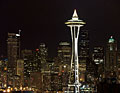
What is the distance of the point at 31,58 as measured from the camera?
84500 millimetres

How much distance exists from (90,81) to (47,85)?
15.4 m

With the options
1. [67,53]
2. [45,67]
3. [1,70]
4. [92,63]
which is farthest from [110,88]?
[1,70]

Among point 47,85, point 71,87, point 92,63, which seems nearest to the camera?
point 71,87

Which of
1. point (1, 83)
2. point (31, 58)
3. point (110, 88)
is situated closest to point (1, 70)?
point (1, 83)

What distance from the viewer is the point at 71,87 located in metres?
47.8

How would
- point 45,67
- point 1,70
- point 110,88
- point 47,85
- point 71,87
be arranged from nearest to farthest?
point 110,88 < point 71,87 < point 47,85 < point 45,67 < point 1,70

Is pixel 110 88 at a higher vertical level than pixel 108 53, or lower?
lower

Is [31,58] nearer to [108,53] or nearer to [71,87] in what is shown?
[108,53]

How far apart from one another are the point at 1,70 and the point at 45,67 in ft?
37.7

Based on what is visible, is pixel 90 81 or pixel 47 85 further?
pixel 47 85

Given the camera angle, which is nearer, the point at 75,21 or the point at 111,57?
the point at 75,21

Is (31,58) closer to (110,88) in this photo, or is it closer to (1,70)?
(1,70)

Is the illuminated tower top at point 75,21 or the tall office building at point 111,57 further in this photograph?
the tall office building at point 111,57

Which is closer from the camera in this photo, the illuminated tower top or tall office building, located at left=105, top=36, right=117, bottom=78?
the illuminated tower top
